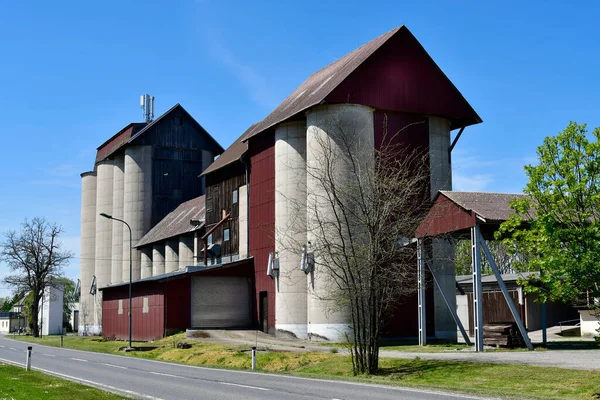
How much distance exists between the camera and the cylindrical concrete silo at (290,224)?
42.5 metres

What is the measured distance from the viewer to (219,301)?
49031mm

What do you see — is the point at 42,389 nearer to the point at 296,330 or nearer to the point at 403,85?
the point at 296,330

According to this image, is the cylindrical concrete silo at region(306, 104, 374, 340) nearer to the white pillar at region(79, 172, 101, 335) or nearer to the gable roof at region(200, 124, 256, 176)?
the gable roof at region(200, 124, 256, 176)

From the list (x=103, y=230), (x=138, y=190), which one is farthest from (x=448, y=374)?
(x=103, y=230)

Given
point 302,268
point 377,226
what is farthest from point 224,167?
point 377,226

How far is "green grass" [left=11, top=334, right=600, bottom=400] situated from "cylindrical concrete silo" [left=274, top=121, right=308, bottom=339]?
9.69m

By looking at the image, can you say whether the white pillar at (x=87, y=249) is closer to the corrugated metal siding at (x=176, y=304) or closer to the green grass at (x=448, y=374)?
the corrugated metal siding at (x=176, y=304)

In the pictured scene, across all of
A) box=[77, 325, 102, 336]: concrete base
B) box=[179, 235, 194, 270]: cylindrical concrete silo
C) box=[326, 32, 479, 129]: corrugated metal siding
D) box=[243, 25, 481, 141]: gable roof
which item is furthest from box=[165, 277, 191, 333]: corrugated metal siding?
box=[77, 325, 102, 336]: concrete base

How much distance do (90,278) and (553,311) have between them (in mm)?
51831

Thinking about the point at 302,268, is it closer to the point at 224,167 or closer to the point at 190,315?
the point at 190,315

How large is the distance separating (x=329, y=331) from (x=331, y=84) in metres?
13.6

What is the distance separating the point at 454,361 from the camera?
24.0 meters

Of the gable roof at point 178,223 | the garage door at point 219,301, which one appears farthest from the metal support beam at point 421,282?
the gable roof at point 178,223

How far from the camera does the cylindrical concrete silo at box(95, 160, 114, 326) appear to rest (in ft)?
261
